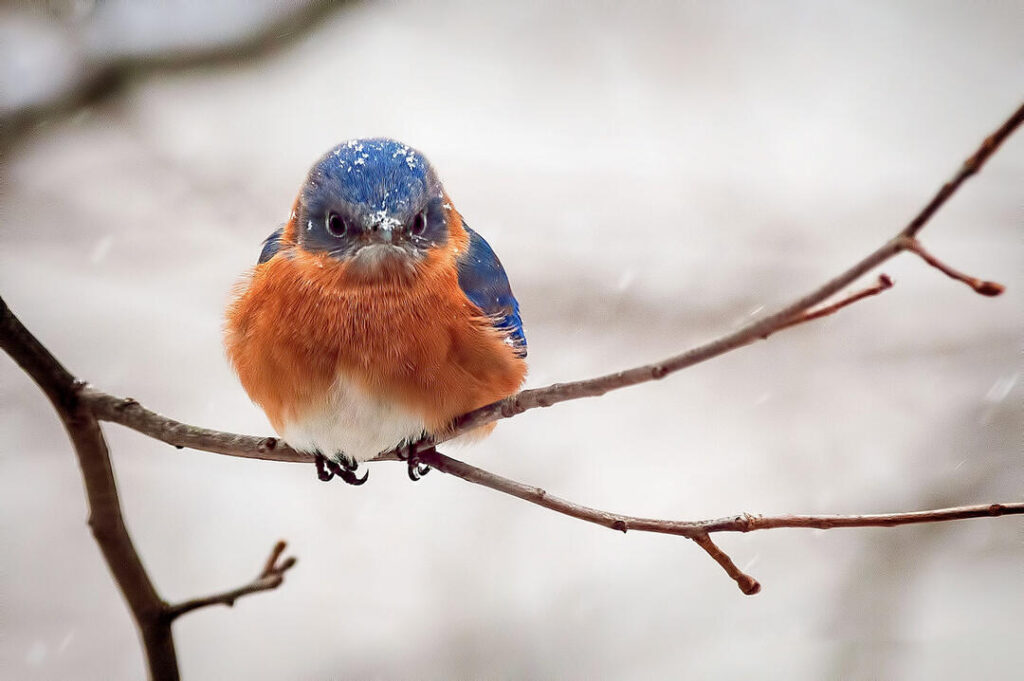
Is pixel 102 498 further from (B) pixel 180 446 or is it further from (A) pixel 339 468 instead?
(A) pixel 339 468

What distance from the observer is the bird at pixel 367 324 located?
85.8 inches

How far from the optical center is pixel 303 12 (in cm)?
403

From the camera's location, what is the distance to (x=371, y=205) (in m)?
2.17

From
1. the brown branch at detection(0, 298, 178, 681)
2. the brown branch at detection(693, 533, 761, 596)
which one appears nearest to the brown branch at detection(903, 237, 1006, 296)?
the brown branch at detection(693, 533, 761, 596)

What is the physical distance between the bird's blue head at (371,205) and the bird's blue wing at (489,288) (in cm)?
15

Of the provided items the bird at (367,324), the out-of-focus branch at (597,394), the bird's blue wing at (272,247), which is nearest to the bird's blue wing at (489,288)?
the bird at (367,324)

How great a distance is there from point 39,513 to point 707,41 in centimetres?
430

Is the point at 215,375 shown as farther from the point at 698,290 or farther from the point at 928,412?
the point at 928,412

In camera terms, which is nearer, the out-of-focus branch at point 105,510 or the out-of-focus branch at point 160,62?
the out-of-focus branch at point 105,510

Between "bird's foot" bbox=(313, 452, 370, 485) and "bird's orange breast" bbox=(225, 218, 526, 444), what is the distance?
189 mm

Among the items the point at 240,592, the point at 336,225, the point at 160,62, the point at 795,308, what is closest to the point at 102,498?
the point at 240,592

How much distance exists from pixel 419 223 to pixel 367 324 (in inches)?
11.4

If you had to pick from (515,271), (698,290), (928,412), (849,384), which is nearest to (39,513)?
(515,271)

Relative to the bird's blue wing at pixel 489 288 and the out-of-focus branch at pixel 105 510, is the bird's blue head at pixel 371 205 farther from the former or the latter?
the out-of-focus branch at pixel 105 510
